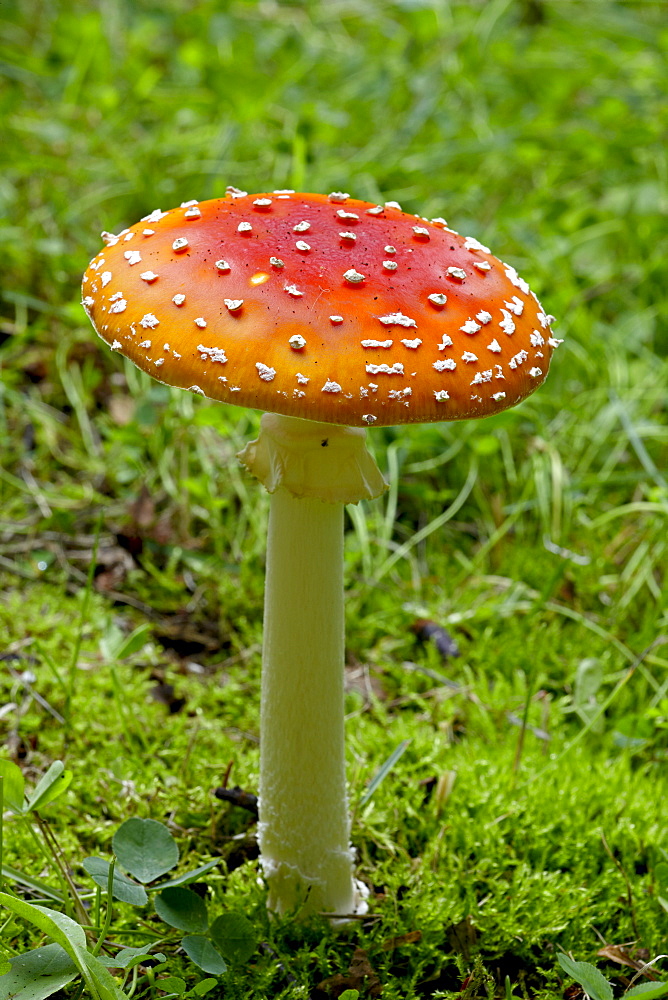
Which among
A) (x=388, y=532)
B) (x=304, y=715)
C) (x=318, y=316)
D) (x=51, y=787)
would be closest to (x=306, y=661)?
(x=304, y=715)

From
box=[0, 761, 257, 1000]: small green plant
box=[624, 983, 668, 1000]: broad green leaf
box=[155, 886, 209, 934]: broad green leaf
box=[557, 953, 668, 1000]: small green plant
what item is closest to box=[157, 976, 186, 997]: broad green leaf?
box=[0, 761, 257, 1000]: small green plant

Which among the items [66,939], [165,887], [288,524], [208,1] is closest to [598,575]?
[288,524]

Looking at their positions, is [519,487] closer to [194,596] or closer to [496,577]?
[496,577]

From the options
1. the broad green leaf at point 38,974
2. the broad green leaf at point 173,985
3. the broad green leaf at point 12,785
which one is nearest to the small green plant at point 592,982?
the broad green leaf at point 173,985

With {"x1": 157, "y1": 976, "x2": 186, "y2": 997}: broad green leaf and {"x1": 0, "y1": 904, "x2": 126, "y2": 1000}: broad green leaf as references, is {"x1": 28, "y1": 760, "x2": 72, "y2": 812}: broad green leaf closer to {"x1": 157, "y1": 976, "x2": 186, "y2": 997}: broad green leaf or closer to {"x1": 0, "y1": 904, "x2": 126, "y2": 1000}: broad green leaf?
{"x1": 0, "y1": 904, "x2": 126, "y2": 1000}: broad green leaf

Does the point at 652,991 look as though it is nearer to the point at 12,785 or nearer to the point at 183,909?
the point at 183,909

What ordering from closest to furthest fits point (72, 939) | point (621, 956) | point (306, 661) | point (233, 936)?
1. point (72, 939)
2. point (233, 936)
3. point (306, 661)
4. point (621, 956)

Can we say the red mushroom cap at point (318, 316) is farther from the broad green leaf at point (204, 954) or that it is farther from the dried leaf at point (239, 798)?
the dried leaf at point (239, 798)
